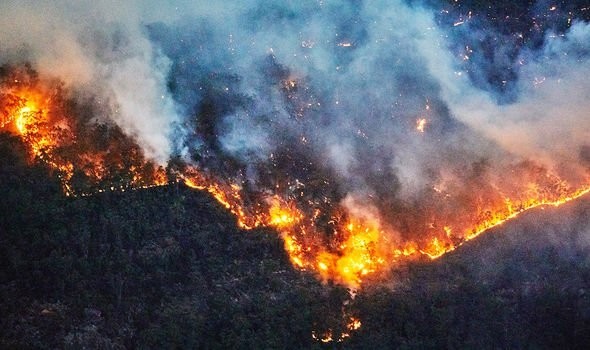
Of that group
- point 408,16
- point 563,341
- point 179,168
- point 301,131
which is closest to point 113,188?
point 179,168

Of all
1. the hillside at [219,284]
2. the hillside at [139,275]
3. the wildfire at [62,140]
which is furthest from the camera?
the wildfire at [62,140]

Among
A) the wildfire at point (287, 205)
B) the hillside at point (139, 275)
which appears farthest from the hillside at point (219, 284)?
A: the wildfire at point (287, 205)

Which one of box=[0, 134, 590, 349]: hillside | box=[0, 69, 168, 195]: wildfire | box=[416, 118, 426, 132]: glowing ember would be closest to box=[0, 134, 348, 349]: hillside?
box=[0, 134, 590, 349]: hillside

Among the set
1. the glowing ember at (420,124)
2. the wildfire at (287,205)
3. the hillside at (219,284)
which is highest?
the glowing ember at (420,124)

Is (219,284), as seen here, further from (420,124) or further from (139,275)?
(420,124)

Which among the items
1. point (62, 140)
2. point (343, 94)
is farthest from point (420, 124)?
point (62, 140)

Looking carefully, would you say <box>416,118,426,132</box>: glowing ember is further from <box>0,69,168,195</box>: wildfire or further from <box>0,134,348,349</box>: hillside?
<box>0,69,168,195</box>: wildfire

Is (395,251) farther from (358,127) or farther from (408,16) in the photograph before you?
(408,16)

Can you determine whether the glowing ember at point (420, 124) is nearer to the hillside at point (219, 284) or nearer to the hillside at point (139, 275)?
the hillside at point (219, 284)
